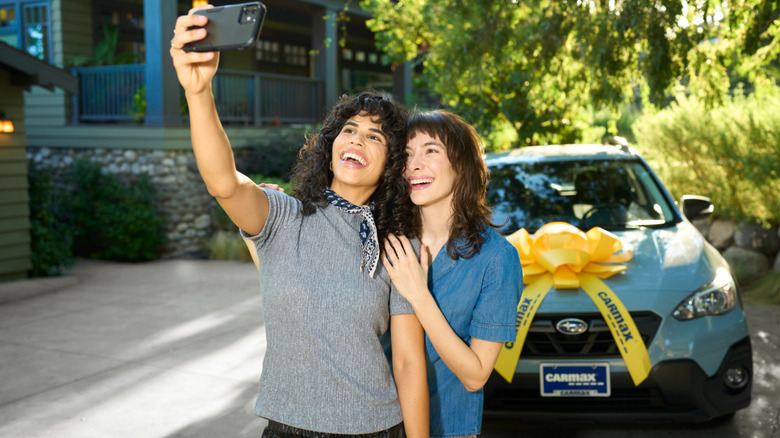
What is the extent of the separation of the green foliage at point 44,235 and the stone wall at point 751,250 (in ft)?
26.8

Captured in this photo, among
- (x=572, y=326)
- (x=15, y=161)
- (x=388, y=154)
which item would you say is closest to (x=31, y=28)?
(x=15, y=161)

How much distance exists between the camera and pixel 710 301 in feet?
12.6

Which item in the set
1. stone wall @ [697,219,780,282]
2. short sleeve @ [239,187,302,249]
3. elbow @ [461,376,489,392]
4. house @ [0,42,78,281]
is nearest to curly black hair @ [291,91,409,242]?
short sleeve @ [239,187,302,249]

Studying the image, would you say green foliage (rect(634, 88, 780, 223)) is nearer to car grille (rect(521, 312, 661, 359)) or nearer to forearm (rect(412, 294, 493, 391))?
car grille (rect(521, 312, 661, 359))

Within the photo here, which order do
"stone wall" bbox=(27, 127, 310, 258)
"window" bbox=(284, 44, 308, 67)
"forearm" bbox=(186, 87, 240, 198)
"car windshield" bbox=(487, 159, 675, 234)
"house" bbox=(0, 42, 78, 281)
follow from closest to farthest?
"forearm" bbox=(186, 87, 240, 198), "car windshield" bbox=(487, 159, 675, 234), "house" bbox=(0, 42, 78, 281), "stone wall" bbox=(27, 127, 310, 258), "window" bbox=(284, 44, 308, 67)

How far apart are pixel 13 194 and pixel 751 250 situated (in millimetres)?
8854

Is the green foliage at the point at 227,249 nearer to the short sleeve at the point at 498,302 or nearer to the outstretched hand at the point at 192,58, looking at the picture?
the short sleeve at the point at 498,302

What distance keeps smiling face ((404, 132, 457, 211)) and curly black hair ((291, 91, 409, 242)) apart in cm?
4

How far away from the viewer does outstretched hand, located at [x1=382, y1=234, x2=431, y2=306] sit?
2061 millimetres

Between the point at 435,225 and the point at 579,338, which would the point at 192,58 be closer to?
the point at 435,225

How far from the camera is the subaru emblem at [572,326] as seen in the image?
12.2 feet

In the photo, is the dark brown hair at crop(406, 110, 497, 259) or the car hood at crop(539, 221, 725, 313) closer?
the dark brown hair at crop(406, 110, 497, 259)

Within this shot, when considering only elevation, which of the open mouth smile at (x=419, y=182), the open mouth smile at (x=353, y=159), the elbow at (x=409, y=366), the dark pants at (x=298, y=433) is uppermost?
the open mouth smile at (x=353, y=159)

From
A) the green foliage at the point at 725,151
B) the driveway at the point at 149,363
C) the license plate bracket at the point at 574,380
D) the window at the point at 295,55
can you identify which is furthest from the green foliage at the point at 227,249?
the window at the point at 295,55
